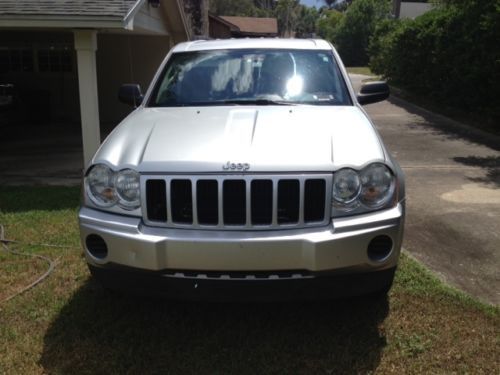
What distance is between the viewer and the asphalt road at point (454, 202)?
456cm

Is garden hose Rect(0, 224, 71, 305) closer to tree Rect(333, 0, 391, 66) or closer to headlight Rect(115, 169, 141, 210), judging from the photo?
headlight Rect(115, 169, 141, 210)

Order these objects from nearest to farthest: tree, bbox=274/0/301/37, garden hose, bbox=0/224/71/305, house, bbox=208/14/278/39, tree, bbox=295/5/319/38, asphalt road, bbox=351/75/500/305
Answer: garden hose, bbox=0/224/71/305 < asphalt road, bbox=351/75/500/305 < house, bbox=208/14/278/39 < tree, bbox=274/0/301/37 < tree, bbox=295/5/319/38

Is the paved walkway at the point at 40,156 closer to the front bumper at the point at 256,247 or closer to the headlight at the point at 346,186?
the front bumper at the point at 256,247

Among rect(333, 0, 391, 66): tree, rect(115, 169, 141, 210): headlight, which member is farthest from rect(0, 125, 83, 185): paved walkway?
rect(333, 0, 391, 66): tree

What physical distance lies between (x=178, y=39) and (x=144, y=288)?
1249 centimetres

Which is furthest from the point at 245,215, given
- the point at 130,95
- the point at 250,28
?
the point at 250,28

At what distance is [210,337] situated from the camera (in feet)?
11.3

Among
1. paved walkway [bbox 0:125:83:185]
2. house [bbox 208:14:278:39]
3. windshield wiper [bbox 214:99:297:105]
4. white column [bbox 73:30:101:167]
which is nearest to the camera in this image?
windshield wiper [bbox 214:99:297:105]

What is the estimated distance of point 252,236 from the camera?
3002mm

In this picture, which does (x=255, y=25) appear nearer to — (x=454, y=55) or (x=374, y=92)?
(x=454, y=55)

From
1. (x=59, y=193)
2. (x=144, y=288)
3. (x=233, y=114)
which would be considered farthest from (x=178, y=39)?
(x=144, y=288)

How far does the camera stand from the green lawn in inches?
125

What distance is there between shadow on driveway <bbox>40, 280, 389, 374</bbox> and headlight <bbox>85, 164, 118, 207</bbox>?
34.5 inches

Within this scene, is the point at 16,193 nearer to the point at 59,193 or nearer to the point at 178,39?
the point at 59,193
